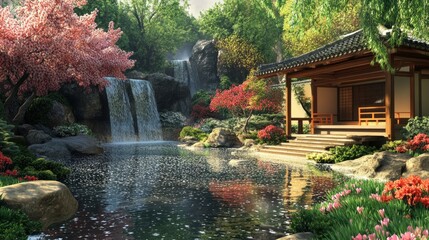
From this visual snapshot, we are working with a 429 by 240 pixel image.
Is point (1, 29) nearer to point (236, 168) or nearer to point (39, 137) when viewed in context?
point (39, 137)

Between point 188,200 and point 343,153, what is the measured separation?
31.6 feet

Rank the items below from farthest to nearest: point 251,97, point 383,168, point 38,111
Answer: point 251,97, point 38,111, point 383,168

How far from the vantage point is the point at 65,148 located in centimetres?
2031

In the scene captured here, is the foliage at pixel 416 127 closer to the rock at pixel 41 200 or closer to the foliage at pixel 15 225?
the rock at pixel 41 200

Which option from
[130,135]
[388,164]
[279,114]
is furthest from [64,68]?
[279,114]

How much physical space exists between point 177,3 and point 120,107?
2178 cm

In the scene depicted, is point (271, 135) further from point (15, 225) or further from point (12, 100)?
point (15, 225)

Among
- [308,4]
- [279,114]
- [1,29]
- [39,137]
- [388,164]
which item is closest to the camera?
[308,4]

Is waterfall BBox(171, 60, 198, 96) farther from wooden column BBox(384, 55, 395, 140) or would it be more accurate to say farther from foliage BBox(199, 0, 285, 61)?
wooden column BBox(384, 55, 395, 140)

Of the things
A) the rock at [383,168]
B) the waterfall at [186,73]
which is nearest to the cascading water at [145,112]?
the waterfall at [186,73]

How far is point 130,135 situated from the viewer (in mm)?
34719

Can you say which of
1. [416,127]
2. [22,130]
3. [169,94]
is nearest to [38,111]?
[22,130]

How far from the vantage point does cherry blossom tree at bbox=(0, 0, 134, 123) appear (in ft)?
59.8

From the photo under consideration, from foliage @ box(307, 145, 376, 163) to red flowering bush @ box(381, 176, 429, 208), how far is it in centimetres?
1076
